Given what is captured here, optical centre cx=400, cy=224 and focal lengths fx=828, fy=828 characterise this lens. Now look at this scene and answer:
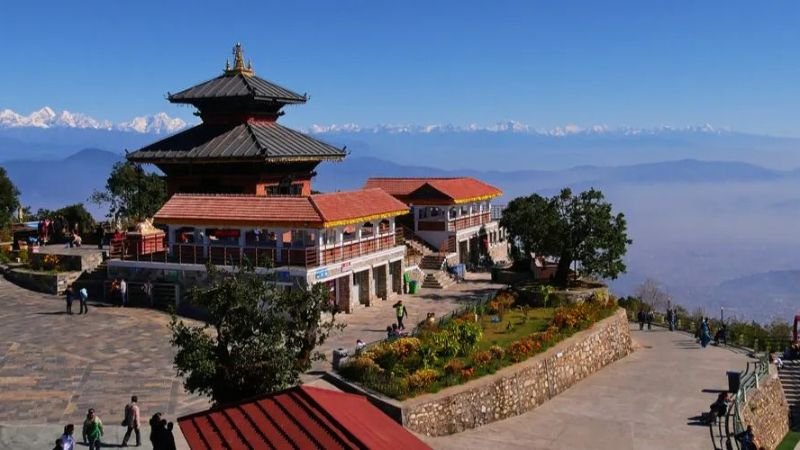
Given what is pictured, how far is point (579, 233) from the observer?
3916 cm

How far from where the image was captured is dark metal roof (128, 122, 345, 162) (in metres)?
40.3

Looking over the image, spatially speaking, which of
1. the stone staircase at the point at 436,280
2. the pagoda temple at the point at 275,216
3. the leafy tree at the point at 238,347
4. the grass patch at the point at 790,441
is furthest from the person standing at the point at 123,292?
the grass patch at the point at 790,441

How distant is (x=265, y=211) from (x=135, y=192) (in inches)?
815

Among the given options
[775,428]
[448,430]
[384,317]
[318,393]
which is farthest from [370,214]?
[318,393]

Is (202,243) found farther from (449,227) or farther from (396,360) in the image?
(449,227)

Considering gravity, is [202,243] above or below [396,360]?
above

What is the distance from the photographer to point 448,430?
2358cm

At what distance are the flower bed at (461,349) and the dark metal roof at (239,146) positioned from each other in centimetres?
1328

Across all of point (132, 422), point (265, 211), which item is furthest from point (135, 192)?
point (132, 422)

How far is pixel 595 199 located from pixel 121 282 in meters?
21.9

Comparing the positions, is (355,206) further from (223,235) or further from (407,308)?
(223,235)

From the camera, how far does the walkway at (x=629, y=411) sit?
2333cm

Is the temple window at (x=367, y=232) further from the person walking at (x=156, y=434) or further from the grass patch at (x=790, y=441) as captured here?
the person walking at (x=156, y=434)

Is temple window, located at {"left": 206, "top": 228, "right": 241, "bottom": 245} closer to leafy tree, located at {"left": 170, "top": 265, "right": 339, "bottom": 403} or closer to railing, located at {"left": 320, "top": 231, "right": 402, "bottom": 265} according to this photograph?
railing, located at {"left": 320, "top": 231, "right": 402, "bottom": 265}
